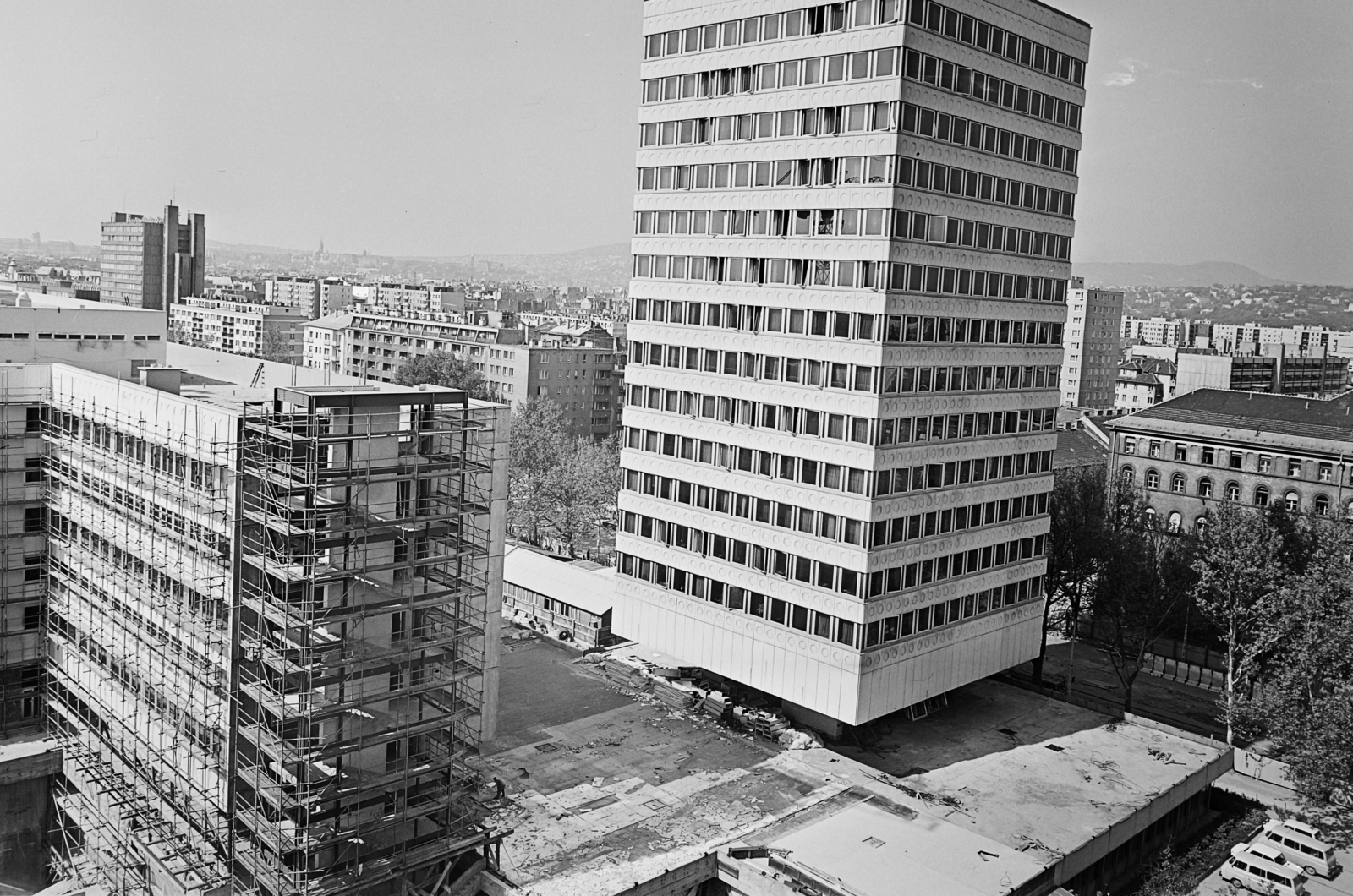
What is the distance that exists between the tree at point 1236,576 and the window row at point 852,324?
10985mm

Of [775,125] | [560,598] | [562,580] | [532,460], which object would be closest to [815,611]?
[775,125]

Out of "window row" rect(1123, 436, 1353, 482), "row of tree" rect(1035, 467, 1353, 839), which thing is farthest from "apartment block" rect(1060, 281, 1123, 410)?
"row of tree" rect(1035, 467, 1353, 839)

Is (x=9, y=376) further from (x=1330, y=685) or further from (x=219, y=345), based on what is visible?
(x=219, y=345)

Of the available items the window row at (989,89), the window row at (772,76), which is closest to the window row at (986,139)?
the window row at (989,89)

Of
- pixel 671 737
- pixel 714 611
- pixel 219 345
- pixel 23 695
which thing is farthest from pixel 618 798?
pixel 219 345

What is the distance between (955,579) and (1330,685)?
545 inches

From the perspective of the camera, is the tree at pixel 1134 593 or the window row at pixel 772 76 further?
the tree at pixel 1134 593

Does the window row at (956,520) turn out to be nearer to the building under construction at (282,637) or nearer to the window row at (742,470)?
the window row at (742,470)

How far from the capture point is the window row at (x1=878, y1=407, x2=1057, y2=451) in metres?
40.9

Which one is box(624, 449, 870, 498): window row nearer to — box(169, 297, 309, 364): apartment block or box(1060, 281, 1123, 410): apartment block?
box(169, 297, 309, 364): apartment block

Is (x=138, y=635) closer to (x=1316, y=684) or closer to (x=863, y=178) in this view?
(x=863, y=178)

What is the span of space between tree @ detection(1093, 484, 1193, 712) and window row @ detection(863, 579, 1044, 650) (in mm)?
4317

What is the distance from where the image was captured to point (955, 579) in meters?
44.7

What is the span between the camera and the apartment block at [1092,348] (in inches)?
6304
